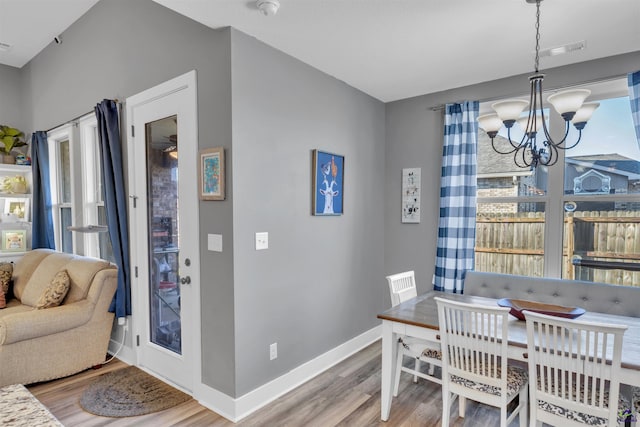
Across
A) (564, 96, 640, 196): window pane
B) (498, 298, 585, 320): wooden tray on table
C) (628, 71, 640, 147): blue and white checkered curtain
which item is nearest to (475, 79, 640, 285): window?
(564, 96, 640, 196): window pane

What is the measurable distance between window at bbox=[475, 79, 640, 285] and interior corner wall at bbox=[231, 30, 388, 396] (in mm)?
1289

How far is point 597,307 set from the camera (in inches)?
99.9

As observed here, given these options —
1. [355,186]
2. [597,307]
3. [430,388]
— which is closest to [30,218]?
[355,186]

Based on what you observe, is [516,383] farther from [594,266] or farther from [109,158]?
[109,158]

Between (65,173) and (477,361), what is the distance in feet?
16.1

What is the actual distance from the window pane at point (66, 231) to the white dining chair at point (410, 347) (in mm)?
3880

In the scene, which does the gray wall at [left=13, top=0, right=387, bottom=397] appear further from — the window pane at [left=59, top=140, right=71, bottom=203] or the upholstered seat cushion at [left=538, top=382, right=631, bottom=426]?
the upholstered seat cushion at [left=538, top=382, right=631, bottom=426]

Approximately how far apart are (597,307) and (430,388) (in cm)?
137

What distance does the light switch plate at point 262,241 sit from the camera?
2459 millimetres

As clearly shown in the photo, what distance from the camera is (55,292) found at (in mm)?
3020

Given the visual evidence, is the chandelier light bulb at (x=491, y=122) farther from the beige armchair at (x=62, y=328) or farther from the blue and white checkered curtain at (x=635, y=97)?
the beige armchair at (x=62, y=328)

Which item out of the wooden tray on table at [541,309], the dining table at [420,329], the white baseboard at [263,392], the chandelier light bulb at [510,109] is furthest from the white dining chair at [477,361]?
the white baseboard at [263,392]

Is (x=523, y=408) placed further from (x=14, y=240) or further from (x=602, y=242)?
(x=14, y=240)

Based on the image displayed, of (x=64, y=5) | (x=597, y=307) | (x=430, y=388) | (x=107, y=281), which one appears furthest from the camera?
(x=64, y=5)
